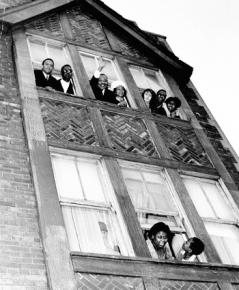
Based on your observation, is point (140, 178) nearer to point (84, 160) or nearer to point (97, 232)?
point (84, 160)

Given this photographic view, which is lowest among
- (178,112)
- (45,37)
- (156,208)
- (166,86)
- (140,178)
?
(156,208)

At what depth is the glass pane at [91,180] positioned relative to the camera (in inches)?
300

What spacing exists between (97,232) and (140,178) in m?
1.79

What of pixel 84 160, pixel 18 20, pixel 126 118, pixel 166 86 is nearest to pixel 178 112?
pixel 166 86

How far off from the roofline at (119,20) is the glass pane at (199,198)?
4.33 m

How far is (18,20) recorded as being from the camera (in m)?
10.6

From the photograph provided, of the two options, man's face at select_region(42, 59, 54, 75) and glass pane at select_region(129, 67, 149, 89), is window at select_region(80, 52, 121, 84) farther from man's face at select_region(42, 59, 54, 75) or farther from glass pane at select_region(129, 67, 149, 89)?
man's face at select_region(42, 59, 54, 75)

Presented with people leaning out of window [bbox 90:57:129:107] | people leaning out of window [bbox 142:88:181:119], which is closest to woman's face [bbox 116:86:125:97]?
people leaning out of window [bbox 90:57:129:107]

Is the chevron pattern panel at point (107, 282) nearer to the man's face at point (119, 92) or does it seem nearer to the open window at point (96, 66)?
the man's face at point (119, 92)

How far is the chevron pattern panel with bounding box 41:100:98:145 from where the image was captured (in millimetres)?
8312

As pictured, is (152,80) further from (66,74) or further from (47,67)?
(47,67)

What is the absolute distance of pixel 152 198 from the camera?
26.9 ft

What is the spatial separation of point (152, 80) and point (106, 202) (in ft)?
16.8

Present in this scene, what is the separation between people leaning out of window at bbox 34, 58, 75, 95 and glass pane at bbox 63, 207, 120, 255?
3148mm
